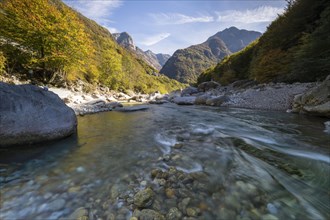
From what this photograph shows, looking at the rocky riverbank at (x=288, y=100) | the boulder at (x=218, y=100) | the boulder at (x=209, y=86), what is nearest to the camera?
the rocky riverbank at (x=288, y=100)

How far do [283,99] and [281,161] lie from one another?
9.06 metres

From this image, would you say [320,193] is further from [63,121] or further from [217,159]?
[63,121]

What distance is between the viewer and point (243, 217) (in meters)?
2.00

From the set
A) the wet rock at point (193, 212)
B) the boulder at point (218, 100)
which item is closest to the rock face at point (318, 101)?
the boulder at point (218, 100)

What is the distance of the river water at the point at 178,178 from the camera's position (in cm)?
217

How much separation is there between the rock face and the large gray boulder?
9.73m

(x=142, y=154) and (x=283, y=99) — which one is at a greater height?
(x=283, y=99)

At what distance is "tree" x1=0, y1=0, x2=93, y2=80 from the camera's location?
1490 cm

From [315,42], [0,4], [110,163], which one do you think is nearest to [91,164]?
[110,163]

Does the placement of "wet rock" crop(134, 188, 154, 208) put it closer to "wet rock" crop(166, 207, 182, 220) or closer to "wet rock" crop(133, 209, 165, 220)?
"wet rock" crop(133, 209, 165, 220)

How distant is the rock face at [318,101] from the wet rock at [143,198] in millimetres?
8090

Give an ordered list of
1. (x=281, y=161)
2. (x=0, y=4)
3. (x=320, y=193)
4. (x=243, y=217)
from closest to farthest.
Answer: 1. (x=243, y=217)
2. (x=320, y=193)
3. (x=281, y=161)
4. (x=0, y=4)

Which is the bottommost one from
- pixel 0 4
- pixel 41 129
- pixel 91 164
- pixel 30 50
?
pixel 91 164

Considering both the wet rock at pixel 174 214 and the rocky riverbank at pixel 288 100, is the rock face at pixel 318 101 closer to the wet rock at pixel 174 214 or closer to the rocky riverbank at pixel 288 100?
the rocky riverbank at pixel 288 100
